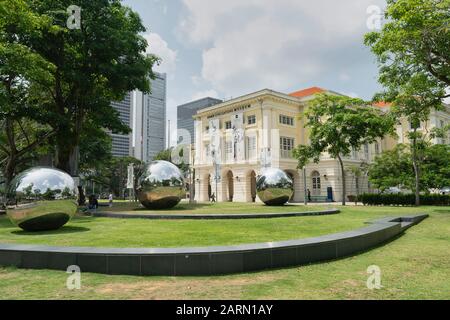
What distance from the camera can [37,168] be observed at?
10.7 m

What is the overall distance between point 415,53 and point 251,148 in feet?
90.5

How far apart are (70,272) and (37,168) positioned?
18.2 ft

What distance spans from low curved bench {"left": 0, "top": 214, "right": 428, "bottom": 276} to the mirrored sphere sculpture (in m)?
13.8

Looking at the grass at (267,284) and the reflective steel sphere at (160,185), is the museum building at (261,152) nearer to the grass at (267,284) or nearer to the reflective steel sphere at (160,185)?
the reflective steel sphere at (160,185)

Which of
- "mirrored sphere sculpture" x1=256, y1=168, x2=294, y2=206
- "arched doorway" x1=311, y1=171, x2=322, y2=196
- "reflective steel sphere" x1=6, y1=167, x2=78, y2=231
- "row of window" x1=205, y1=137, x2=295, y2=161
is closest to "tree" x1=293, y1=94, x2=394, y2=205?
A: "mirrored sphere sculpture" x1=256, y1=168, x2=294, y2=206

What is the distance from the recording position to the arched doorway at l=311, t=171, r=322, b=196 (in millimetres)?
44925

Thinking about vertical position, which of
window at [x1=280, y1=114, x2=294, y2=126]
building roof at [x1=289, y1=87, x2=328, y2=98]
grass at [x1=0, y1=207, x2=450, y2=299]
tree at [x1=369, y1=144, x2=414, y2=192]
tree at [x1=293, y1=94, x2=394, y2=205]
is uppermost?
building roof at [x1=289, y1=87, x2=328, y2=98]

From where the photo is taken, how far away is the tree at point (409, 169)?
29797 millimetres

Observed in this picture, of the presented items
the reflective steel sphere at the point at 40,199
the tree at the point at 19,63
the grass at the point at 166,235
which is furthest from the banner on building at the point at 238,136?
the reflective steel sphere at the point at 40,199

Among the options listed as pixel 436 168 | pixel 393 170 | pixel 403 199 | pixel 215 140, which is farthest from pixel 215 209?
pixel 215 140

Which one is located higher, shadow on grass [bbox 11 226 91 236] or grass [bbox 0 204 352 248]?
shadow on grass [bbox 11 226 91 236]

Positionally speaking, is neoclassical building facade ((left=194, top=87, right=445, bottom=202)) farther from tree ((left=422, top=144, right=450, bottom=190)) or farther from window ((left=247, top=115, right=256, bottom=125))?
tree ((left=422, top=144, right=450, bottom=190))

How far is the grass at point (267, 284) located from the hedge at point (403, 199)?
78.2ft
